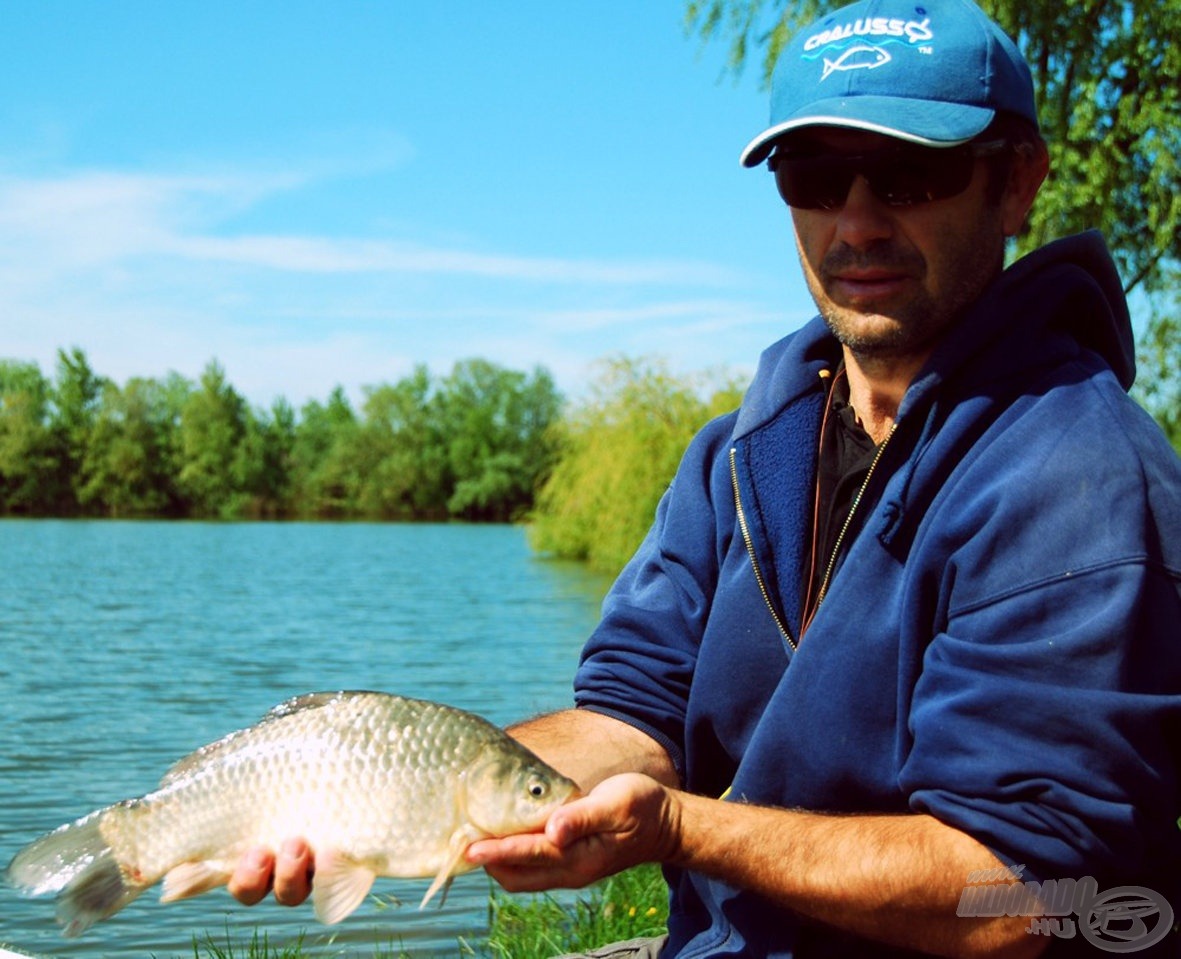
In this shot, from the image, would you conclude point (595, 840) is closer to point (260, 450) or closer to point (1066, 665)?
point (1066, 665)

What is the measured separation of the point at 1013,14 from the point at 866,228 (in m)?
9.02

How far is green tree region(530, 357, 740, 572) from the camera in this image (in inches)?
1121

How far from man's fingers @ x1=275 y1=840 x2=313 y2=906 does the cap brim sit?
1.53 metres

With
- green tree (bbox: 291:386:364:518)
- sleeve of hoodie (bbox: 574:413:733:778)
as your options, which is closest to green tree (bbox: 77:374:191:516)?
green tree (bbox: 291:386:364:518)

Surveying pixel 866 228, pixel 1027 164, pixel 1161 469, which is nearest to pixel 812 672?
pixel 1161 469

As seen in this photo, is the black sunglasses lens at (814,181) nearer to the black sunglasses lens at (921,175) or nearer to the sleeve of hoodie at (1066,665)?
the black sunglasses lens at (921,175)

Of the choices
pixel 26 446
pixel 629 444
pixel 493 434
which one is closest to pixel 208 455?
pixel 26 446

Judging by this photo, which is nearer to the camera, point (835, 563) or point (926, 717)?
point (926, 717)

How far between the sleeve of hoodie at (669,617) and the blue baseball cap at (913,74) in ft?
2.30

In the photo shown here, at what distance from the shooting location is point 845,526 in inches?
103

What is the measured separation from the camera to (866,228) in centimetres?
269

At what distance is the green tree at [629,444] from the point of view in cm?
2847

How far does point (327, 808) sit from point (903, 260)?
54.8 inches

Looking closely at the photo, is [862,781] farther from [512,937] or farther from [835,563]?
[512,937]
